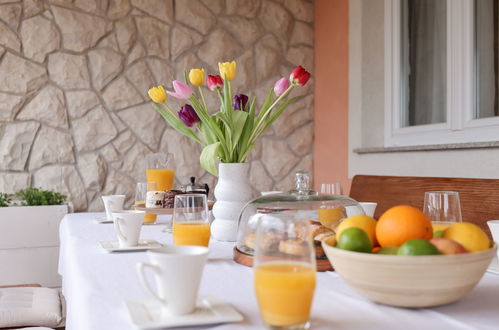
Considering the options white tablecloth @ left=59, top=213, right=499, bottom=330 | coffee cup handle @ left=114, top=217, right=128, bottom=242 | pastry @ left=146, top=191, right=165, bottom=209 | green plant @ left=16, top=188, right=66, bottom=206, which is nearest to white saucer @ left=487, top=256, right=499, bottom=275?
white tablecloth @ left=59, top=213, right=499, bottom=330

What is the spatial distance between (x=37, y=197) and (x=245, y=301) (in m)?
2.10

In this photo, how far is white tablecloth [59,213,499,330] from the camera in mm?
642

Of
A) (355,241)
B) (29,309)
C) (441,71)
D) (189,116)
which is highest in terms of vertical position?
(441,71)

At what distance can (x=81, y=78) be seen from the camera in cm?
285

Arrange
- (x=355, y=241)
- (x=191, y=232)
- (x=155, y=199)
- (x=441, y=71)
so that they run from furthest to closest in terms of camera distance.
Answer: (x=441, y=71), (x=155, y=199), (x=191, y=232), (x=355, y=241)

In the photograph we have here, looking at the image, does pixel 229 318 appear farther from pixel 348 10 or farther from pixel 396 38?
pixel 348 10

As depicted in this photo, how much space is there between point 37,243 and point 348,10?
227 centimetres

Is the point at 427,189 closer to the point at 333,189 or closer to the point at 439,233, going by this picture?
the point at 333,189

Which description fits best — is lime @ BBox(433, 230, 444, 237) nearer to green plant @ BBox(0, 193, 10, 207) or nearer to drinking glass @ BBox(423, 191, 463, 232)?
drinking glass @ BBox(423, 191, 463, 232)

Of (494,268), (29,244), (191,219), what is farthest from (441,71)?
(29,244)

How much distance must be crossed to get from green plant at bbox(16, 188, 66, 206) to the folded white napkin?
97cm

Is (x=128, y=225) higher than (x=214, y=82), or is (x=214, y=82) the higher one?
(x=214, y=82)

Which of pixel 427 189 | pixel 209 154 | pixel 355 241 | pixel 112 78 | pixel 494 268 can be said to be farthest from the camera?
pixel 112 78

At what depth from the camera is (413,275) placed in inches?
24.2
